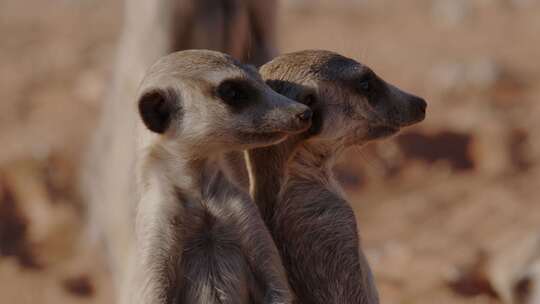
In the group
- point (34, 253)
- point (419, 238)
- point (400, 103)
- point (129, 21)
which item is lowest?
point (34, 253)

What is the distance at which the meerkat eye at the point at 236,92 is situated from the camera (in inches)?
123

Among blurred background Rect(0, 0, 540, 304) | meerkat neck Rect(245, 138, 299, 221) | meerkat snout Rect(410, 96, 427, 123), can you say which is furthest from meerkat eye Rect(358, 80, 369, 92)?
blurred background Rect(0, 0, 540, 304)

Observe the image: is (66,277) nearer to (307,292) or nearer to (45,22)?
(45,22)

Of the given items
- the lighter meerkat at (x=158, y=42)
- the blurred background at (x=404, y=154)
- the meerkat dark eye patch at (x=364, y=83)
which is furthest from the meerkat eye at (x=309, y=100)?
the blurred background at (x=404, y=154)

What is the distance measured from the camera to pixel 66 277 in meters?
7.90

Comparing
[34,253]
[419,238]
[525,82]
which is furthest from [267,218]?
[525,82]

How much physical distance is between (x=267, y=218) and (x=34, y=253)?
517cm

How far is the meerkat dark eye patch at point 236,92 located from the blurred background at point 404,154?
117 inches

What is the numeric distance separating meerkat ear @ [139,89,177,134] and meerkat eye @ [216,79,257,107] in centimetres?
12

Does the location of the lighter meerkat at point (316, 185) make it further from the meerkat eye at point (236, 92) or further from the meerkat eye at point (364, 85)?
the meerkat eye at point (236, 92)

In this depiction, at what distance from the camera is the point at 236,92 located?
3.15 m

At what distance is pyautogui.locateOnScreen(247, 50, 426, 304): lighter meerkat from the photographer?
3.22m

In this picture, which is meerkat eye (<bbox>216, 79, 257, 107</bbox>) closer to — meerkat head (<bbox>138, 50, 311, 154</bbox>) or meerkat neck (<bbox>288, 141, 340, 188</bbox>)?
meerkat head (<bbox>138, 50, 311, 154</bbox>)

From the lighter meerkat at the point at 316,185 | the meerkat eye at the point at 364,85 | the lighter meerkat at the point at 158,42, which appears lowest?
the lighter meerkat at the point at 158,42
